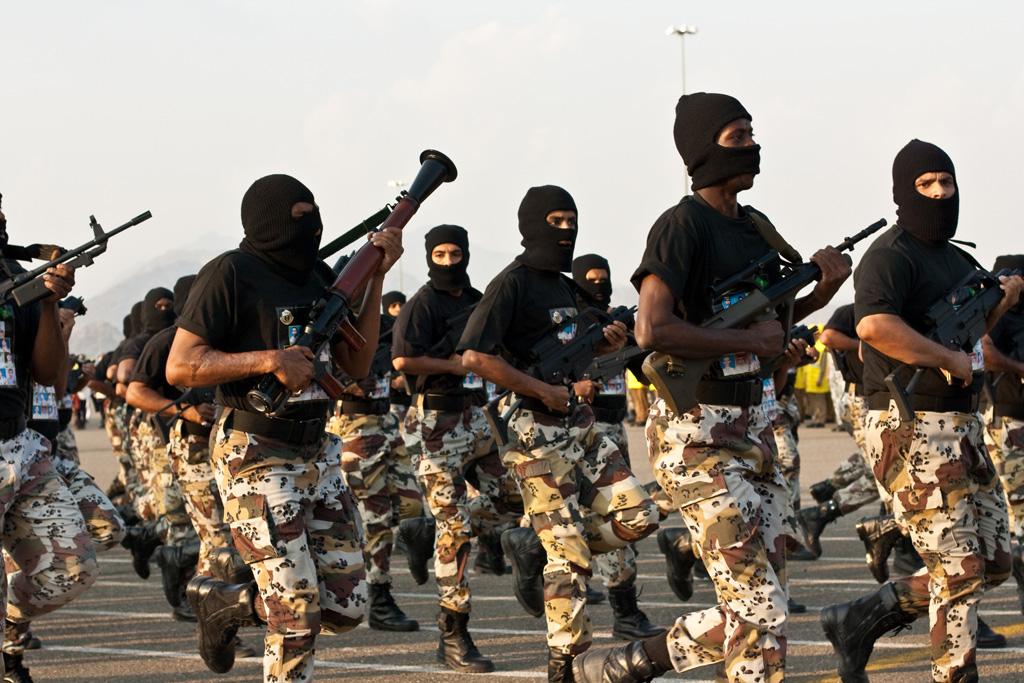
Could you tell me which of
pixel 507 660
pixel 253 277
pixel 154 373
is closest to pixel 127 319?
pixel 154 373

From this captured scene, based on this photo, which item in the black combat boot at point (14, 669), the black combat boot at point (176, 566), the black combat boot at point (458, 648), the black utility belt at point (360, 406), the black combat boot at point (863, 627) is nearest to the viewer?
the black combat boot at point (863, 627)

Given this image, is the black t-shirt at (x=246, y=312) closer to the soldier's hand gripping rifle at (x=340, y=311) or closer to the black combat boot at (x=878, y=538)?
the soldier's hand gripping rifle at (x=340, y=311)

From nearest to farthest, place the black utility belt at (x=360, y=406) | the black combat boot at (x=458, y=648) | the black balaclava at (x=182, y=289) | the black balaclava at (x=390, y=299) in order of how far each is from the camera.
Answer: the black combat boot at (x=458, y=648)
the black balaclava at (x=182, y=289)
the black utility belt at (x=360, y=406)
the black balaclava at (x=390, y=299)

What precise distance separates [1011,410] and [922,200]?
3.45 metres

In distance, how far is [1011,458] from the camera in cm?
1024

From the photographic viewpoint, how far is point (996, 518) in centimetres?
Answer: 710

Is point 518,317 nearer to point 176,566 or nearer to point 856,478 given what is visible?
point 176,566

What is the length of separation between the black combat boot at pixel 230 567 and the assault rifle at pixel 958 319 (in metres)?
3.12

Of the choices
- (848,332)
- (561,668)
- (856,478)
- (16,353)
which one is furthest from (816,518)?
(16,353)

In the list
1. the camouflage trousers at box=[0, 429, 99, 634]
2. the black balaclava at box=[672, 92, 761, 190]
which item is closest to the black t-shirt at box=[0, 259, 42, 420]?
the camouflage trousers at box=[0, 429, 99, 634]

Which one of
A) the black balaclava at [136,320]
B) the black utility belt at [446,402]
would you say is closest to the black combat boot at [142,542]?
the black utility belt at [446,402]

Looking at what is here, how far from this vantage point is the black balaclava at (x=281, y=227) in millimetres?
6457

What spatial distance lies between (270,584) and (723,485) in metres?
Answer: 1.80

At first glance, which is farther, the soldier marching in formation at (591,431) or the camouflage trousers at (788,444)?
the camouflage trousers at (788,444)
